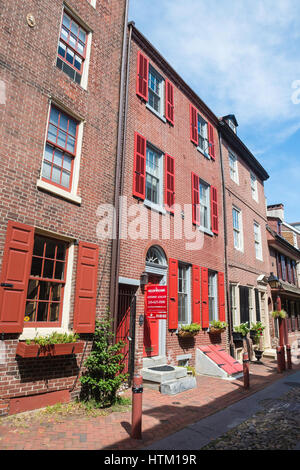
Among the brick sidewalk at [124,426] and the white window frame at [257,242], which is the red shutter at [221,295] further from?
the white window frame at [257,242]

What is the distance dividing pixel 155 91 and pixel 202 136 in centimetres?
324

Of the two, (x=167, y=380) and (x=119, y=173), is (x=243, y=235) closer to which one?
(x=119, y=173)

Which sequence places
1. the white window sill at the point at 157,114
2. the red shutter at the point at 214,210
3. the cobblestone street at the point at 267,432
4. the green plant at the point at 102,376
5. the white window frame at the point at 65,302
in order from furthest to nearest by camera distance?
the red shutter at the point at 214,210
the white window sill at the point at 157,114
the green plant at the point at 102,376
the white window frame at the point at 65,302
the cobblestone street at the point at 267,432

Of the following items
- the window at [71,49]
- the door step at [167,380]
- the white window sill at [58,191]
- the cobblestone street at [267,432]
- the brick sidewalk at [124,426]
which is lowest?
the cobblestone street at [267,432]

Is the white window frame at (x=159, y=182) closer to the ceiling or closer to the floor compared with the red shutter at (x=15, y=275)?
closer to the ceiling

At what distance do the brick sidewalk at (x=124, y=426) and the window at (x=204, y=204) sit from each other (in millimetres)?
6336

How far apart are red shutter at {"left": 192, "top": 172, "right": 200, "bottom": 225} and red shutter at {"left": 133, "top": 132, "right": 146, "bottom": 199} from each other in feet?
9.77

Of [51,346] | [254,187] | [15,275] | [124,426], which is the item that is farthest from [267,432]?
[254,187]

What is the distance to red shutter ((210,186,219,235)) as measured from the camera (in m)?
12.9

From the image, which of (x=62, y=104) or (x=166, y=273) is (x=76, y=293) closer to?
(x=166, y=273)

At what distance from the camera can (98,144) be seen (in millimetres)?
8094

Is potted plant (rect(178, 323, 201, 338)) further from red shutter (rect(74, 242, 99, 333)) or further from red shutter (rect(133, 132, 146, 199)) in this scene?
red shutter (rect(133, 132, 146, 199))

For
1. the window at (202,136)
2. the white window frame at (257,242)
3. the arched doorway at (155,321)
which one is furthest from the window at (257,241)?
the arched doorway at (155,321)

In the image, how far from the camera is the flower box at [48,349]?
5422 mm
